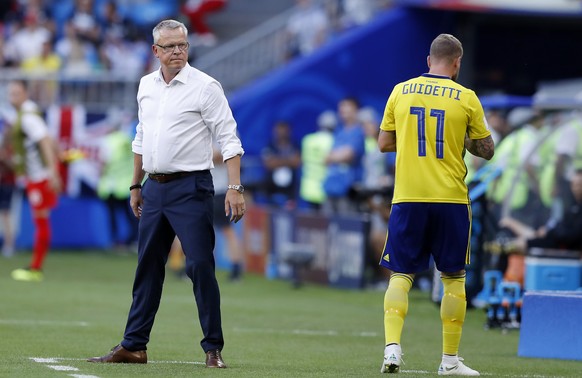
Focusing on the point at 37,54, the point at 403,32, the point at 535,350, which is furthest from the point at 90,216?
the point at 535,350

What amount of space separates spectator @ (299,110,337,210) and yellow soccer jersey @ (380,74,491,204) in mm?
11482

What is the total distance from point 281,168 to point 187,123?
13331 millimetres

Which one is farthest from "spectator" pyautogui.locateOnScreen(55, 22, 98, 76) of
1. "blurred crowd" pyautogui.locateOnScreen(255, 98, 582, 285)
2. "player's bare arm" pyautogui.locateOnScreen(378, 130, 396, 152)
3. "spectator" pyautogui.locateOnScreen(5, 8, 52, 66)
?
"player's bare arm" pyautogui.locateOnScreen(378, 130, 396, 152)

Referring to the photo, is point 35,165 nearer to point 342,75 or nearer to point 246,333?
point 246,333

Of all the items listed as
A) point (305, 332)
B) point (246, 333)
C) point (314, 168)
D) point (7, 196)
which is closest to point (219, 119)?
point (246, 333)

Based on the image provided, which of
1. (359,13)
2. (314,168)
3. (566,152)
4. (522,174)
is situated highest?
(359,13)

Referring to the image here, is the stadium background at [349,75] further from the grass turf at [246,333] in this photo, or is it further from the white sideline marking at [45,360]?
the white sideline marking at [45,360]

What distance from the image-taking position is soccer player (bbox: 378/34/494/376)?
8.92 m

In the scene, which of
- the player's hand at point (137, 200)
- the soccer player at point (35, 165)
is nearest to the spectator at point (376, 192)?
the soccer player at point (35, 165)

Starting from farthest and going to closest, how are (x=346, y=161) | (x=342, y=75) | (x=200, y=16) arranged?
(x=200, y=16) < (x=342, y=75) < (x=346, y=161)

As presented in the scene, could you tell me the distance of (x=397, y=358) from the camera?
29.0 feet

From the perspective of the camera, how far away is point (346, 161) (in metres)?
19.4

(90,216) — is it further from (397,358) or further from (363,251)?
(397,358)

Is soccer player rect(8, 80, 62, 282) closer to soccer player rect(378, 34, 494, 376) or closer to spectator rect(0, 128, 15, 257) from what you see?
spectator rect(0, 128, 15, 257)
